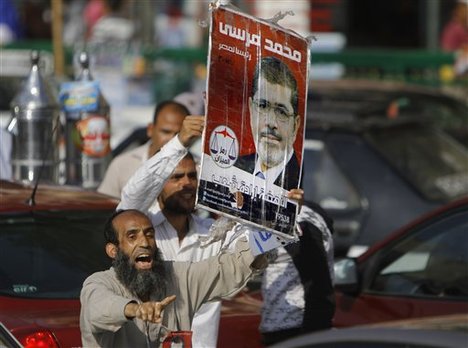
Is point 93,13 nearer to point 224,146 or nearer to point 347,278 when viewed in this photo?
point 347,278

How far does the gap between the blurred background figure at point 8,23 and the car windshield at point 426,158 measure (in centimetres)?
877

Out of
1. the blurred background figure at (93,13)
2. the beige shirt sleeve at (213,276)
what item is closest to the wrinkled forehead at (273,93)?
the beige shirt sleeve at (213,276)

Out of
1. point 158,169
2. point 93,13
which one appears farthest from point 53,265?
point 93,13

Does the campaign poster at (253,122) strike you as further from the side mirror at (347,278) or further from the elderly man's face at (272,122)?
the side mirror at (347,278)

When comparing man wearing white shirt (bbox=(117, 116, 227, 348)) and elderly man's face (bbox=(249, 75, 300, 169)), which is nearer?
elderly man's face (bbox=(249, 75, 300, 169))

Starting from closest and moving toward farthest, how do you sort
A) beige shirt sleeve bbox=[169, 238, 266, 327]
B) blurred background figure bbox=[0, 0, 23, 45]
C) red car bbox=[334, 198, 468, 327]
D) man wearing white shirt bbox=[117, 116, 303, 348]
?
beige shirt sleeve bbox=[169, 238, 266, 327], man wearing white shirt bbox=[117, 116, 303, 348], red car bbox=[334, 198, 468, 327], blurred background figure bbox=[0, 0, 23, 45]

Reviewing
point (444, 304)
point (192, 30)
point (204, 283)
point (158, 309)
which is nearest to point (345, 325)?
point (444, 304)

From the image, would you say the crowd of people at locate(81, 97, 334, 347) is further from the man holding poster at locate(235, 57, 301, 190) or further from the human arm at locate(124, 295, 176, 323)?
the man holding poster at locate(235, 57, 301, 190)

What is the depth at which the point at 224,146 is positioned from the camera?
5391 millimetres

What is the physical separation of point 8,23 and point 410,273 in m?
12.4

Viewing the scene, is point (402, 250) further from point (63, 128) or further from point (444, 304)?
point (63, 128)

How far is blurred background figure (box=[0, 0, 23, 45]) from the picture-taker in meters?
18.4

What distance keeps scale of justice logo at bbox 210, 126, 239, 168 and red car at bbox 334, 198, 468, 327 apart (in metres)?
1.58

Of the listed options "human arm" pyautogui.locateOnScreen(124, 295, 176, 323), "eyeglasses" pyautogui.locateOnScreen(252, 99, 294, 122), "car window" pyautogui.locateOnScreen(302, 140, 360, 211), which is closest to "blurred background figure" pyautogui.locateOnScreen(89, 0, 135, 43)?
"car window" pyautogui.locateOnScreen(302, 140, 360, 211)
